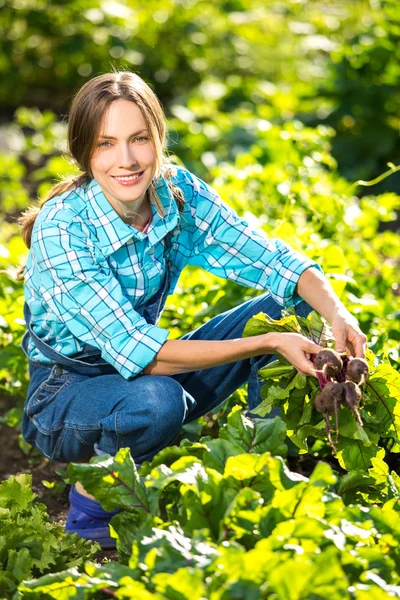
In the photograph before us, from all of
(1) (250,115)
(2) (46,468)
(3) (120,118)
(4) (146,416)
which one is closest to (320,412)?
(4) (146,416)

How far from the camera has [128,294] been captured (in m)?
2.99

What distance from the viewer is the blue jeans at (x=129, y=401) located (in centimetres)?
281

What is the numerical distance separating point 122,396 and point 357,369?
0.70m

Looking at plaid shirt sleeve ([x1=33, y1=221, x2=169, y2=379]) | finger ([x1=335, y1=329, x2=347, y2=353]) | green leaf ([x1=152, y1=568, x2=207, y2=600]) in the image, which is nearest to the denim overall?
plaid shirt sleeve ([x1=33, y1=221, x2=169, y2=379])

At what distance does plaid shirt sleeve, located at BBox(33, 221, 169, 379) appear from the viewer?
2715 millimetres

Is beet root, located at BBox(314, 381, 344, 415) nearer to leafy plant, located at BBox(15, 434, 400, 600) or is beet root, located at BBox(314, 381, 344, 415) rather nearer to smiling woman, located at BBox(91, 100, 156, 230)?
leafy plant, located at BBox(15, 434, 400, 600)

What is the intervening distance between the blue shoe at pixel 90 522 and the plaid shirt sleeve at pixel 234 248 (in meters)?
0.81

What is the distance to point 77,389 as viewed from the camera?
2916mm

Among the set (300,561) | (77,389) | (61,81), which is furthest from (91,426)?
(61,81)

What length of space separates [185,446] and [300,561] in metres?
0.67

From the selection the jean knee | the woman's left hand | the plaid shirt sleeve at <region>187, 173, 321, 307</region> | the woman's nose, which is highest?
the woman's nose

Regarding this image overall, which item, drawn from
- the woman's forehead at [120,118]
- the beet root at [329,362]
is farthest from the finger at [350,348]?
the woman's forehead at [120,118]

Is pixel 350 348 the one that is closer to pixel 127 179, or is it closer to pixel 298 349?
pixel 298 349

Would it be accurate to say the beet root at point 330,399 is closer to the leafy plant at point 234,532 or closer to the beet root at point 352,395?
the beet root at point 352,395
